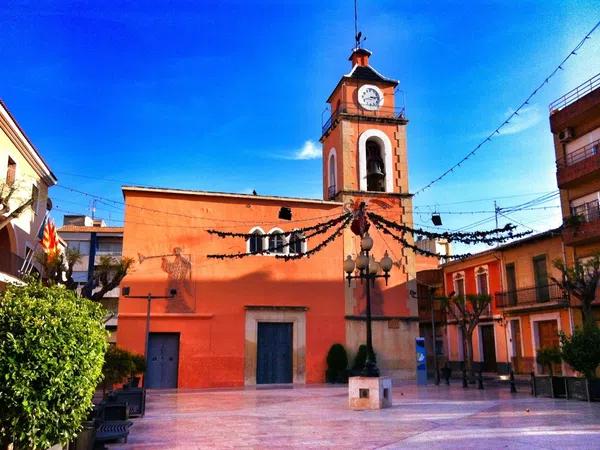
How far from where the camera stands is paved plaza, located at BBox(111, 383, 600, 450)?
303 inches

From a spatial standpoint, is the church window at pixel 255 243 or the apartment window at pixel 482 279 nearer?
the church window at pixel 255 243

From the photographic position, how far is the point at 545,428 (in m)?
8.88

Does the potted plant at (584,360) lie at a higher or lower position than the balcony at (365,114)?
lower

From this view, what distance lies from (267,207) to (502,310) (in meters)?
13.9

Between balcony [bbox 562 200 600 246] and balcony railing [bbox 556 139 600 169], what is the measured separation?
6.25ft

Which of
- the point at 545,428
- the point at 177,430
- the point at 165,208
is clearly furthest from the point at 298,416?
the point at 165,208

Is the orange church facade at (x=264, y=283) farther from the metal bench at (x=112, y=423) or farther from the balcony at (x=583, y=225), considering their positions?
the metal bench at (x=112, y=423)

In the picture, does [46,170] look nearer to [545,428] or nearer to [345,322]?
[345,322]

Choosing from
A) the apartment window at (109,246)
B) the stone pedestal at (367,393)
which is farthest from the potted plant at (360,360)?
the apartment window at (109,246)

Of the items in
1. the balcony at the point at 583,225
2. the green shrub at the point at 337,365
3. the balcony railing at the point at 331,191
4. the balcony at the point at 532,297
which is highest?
the balcony railing at the point at 331,191

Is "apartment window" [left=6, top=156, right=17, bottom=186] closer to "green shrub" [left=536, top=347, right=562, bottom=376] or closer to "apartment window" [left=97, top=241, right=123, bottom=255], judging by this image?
"apartment window" [left=97, top=241, right=123, bottom=255]

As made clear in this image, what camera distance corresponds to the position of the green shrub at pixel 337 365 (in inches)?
806

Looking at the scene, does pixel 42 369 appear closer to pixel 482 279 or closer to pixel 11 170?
pixel 11 170

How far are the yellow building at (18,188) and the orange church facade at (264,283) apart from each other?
3.10 meters
